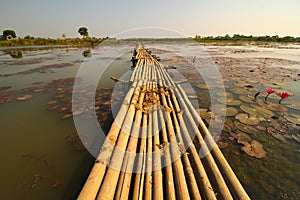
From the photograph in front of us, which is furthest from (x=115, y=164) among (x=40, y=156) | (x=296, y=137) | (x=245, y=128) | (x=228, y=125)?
(x=296, y=137)

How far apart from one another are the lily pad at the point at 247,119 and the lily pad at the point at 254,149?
759mm

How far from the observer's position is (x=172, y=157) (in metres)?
1.96

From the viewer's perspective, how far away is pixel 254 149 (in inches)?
107

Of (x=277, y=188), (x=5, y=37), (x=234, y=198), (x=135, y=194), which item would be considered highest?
(x=5, y=37)

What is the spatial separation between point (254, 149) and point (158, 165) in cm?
203

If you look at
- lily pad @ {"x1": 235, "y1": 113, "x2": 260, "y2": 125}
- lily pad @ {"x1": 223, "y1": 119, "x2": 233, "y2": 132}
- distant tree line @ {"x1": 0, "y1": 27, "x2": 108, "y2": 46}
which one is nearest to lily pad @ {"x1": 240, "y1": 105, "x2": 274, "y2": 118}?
lily pad @ {"x1": 235, "y1": 113, "x2": 260, "y2": 125}

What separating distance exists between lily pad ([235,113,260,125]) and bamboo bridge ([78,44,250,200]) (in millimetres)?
1487

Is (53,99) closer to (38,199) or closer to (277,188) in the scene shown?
(38,199)

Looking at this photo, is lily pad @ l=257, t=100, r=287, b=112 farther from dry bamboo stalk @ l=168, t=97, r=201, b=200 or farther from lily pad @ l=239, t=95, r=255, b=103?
dry bamboo stalk @ l=168, t=97, r=201, b=200

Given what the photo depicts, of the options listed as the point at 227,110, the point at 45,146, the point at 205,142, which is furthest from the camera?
the point at 227,110

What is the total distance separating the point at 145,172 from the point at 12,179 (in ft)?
6.72

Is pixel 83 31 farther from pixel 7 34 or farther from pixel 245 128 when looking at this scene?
pixel 245 128

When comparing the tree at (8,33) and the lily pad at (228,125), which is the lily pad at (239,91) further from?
the tree at (8,33)

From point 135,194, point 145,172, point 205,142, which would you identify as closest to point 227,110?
point 205,142
